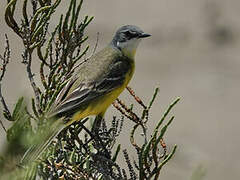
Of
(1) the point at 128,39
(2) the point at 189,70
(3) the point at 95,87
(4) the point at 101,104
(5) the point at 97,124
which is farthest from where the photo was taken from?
(2) the point at 189,70

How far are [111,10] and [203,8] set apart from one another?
1.82 meters

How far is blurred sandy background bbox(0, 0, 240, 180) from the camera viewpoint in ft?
30.8

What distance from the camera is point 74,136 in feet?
10.2

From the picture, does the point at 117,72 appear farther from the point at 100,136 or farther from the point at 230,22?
the point at 230,22

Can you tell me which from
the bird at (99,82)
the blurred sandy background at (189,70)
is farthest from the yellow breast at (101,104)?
the blurred sandy background at (189,70)

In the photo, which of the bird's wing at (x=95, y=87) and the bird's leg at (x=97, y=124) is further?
the bird's wing at (x=95, y=87)

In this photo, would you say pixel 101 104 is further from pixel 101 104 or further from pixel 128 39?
pixel 128 39

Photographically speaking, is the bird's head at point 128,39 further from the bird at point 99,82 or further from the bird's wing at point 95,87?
the bird's wing at point 95,87

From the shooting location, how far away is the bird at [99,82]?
3523 mm

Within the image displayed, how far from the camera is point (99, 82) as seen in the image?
13.6 ft

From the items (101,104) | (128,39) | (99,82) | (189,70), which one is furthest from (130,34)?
(189,70)

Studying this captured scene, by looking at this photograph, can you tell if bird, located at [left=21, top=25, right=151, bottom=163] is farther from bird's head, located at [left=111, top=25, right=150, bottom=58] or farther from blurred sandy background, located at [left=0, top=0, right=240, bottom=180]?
blurred sandy background, located at [left=0, top=0, right=240, bottom=180]

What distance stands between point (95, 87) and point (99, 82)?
6 centimetres

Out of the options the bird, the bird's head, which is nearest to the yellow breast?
the bird
